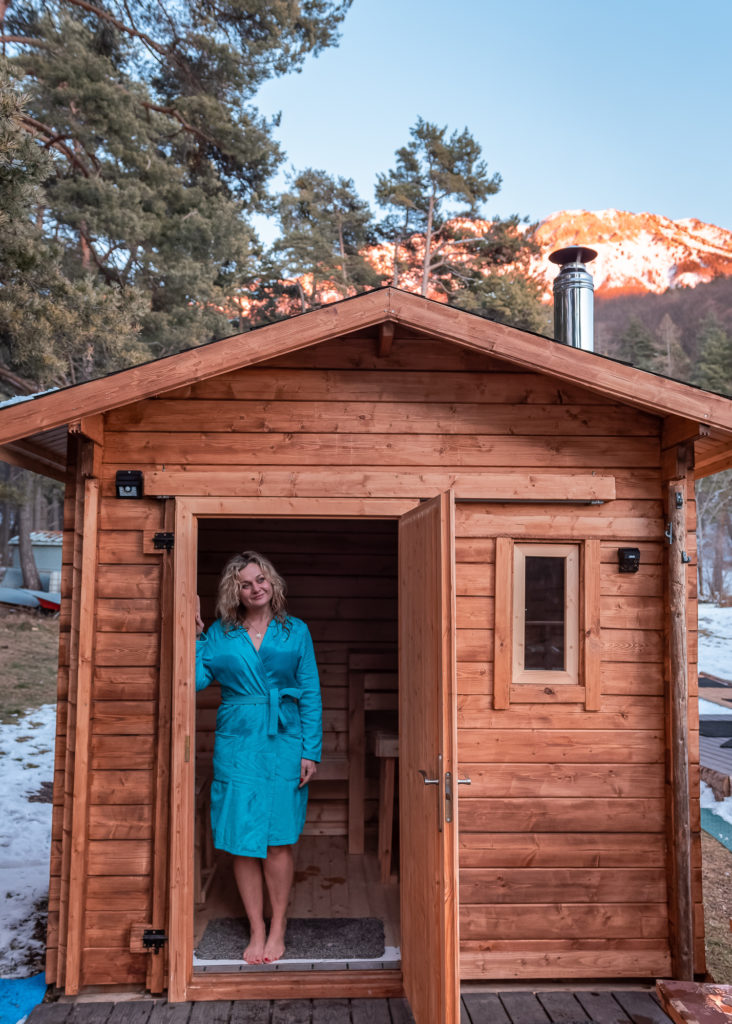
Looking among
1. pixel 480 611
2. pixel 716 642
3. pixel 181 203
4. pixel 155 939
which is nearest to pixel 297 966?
pixel 155 939

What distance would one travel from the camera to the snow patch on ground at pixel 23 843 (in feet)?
14.3

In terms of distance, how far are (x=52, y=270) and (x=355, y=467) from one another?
28.0ft

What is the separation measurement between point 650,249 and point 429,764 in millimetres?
86131

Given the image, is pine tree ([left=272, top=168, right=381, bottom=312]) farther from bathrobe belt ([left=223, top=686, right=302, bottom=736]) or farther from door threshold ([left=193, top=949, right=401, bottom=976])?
door threshold ([left=193, top=949, right=401, bottom=976])

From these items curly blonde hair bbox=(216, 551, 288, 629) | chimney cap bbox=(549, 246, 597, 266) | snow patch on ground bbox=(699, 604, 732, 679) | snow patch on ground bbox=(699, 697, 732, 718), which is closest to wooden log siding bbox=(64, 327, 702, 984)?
curly blonde hair bbox=(216, 551, 288, 629)

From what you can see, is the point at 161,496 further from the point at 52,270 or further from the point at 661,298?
the point at 661,298

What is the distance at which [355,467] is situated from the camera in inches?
162

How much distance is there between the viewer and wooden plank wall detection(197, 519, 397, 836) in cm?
625

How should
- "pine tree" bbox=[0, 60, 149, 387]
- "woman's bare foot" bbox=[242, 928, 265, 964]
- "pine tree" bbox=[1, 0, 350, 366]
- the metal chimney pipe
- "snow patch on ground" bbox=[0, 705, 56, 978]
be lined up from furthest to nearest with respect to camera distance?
"pine tree" bbox=[1, 0, 350, 366] → "pine tree" bbox=[0, 60, 149, 387] → the metal chimney pipe → "snow patch on ground" bbox=[0, 705, 56, 978] → "woman's bare foot" bbox=[242, 928, 265, 964]

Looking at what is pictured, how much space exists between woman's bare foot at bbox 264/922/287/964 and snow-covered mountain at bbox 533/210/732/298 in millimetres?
75850

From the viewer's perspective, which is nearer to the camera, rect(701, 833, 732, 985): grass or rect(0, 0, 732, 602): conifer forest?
rect(701, 833, 732, 985): grass

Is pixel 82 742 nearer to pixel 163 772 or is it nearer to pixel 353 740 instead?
pixel 163 772

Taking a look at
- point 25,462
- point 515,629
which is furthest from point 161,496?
point 515,629

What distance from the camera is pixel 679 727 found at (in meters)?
3.99
